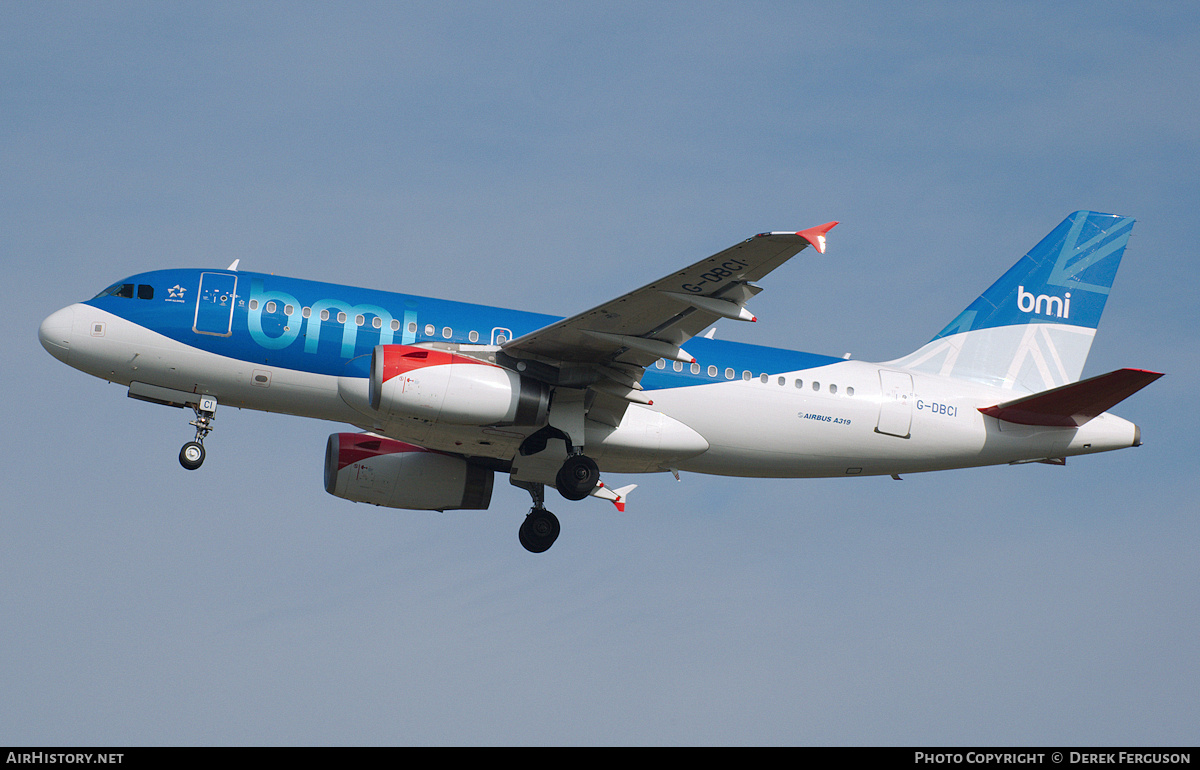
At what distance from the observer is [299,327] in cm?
2636

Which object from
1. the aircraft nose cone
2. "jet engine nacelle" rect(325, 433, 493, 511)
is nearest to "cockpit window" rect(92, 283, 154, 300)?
the aircraft nose cone

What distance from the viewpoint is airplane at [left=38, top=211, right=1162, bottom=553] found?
998 inches

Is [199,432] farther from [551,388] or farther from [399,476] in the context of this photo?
[551,388]

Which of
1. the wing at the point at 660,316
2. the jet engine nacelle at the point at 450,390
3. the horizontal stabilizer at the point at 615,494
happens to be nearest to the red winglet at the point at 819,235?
the wing at the point at 660,316

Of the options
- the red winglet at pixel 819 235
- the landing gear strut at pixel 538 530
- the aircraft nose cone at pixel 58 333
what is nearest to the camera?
the red winglet at pixel 819 235

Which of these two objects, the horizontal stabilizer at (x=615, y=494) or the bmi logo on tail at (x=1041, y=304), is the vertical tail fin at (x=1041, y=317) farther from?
the horizontal stabilizer at (x=615, y=494)

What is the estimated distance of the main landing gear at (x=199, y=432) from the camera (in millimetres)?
26828

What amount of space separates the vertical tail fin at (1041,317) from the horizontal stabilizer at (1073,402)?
6.09ft

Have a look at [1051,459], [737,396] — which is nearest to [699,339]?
[737,396]

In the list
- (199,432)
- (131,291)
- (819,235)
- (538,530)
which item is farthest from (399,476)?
(819,235)

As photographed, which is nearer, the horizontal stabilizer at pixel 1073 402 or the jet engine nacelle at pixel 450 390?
the jet engine nacelle at pixel 450 390

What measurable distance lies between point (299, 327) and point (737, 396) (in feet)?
31.2

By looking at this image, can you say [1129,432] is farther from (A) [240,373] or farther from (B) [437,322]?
(A) [240,373]

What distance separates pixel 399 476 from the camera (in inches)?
1211
